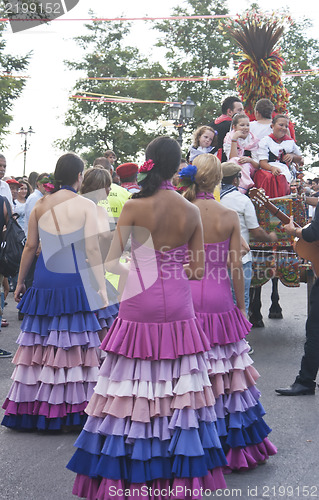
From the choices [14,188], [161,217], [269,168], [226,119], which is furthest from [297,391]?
[14,188]

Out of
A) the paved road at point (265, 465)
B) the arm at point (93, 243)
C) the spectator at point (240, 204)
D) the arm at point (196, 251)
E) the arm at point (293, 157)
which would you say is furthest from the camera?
the arm at point (293, 157)

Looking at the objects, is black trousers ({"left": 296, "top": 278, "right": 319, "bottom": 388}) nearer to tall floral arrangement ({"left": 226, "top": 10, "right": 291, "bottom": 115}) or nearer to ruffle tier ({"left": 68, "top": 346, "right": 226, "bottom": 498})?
ruffle tier ({"left": 68, "top": 346, "right": 226, "bottom": 498})

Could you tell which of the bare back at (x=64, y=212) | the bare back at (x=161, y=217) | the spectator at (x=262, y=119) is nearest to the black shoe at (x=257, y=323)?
the spectator at (x=262, y=119)

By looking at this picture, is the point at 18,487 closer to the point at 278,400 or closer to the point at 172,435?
the point at 172,435

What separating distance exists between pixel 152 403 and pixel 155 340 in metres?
0.33

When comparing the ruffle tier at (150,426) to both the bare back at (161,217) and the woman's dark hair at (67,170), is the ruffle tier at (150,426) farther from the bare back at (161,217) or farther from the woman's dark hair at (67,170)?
the woman's dark hair at (67,170)

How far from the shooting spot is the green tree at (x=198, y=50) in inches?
1442

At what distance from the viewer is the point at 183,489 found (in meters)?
3.57

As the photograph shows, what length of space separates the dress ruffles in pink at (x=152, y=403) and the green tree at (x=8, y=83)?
21.2 metres

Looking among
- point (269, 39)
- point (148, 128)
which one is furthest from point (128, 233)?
point (148, 128)

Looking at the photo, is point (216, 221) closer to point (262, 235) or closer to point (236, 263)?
point (236, 263)

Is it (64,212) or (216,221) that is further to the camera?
(64,212)

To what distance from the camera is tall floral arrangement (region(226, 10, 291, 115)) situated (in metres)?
9.82

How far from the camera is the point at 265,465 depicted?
451 centimetres
